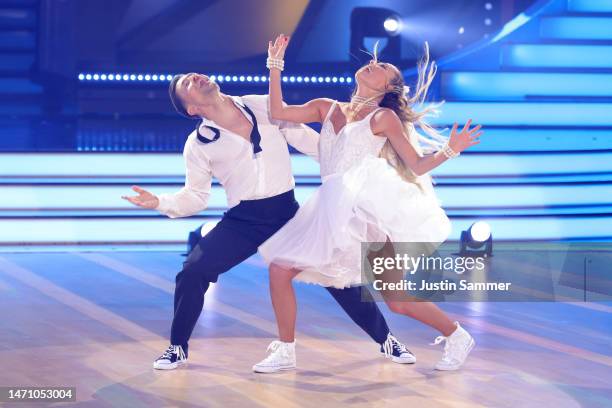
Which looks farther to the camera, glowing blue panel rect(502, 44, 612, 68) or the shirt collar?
glowing blue panel rect(502, 44, 612, 68)

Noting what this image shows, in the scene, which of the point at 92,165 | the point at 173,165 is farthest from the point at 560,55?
the point at 92,165

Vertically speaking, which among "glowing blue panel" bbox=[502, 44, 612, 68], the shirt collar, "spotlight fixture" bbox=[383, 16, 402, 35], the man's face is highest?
"spotlight fixture" bbox=[383, 16, 402, 35]

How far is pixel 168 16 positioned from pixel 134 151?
16.2 feet

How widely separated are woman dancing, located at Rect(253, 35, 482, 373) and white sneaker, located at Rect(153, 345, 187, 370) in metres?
0.32

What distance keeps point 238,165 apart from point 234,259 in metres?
0.39

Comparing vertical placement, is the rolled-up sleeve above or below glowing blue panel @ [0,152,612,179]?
below

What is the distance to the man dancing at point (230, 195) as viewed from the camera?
468cm

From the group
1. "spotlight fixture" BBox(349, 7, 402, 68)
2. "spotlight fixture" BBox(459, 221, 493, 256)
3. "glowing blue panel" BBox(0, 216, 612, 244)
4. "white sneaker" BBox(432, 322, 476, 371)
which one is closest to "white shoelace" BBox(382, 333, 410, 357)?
"white sneaker" BBox(432, 322, 476, 371)

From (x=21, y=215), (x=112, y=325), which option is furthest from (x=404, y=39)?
(x=112, y=325)

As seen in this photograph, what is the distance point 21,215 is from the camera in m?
8.08

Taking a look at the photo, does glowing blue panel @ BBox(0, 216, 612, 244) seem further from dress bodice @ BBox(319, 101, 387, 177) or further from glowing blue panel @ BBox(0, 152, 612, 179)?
dress bodice @ BBox(319, 101, 387, 177)

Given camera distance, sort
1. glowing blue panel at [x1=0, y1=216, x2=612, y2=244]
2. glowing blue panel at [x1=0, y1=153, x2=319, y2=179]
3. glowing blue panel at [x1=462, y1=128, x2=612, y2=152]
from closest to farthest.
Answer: glowing blue panel at [x1=0, y1=216, x2=612, y2=244] → glowing blue panel at [x1=0, y1=153, x2=319, y2=179] → glowing blue panel at [x1=462, y1=128, x2=612, y2=152]

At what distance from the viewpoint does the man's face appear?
15.5 feet

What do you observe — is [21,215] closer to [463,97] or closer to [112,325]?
[112,325]
